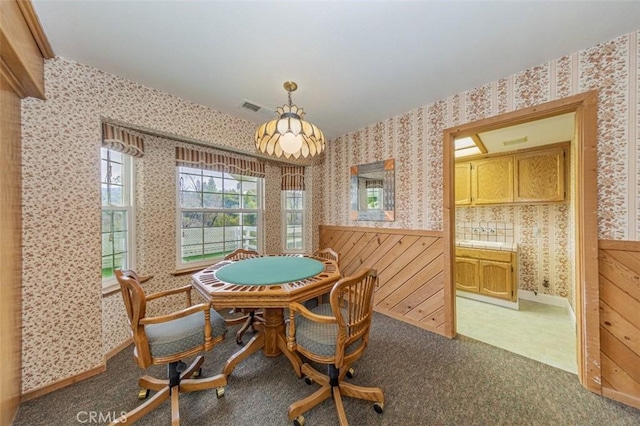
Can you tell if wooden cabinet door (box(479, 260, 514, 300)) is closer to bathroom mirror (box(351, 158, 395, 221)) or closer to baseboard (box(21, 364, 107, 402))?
bathroom mirror (box(351, 158, 395, 221))

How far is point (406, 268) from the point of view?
2.75m

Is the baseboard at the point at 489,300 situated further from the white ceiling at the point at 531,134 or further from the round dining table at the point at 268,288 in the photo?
the round dining table at the point at 268,288

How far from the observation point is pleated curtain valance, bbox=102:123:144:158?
2.04 m

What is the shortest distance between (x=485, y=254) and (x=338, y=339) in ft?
10.4

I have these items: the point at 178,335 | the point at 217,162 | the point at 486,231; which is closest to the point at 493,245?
the point at 486,231

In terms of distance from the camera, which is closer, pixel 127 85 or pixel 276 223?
pixel 127 85

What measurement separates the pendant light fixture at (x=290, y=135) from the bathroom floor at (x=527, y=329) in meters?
2.59

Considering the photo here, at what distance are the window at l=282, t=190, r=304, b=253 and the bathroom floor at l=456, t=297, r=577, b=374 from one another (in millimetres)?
2511

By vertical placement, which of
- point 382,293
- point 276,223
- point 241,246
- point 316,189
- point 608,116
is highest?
point 608,116

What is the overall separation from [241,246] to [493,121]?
3328 mm

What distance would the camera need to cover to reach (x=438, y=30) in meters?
1.51

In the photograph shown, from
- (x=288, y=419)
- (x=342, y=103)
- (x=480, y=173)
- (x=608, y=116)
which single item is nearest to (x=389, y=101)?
(x=342, y=103)

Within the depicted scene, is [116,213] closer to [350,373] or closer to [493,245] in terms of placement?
[350,373]

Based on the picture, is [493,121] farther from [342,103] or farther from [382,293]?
[382,293]
